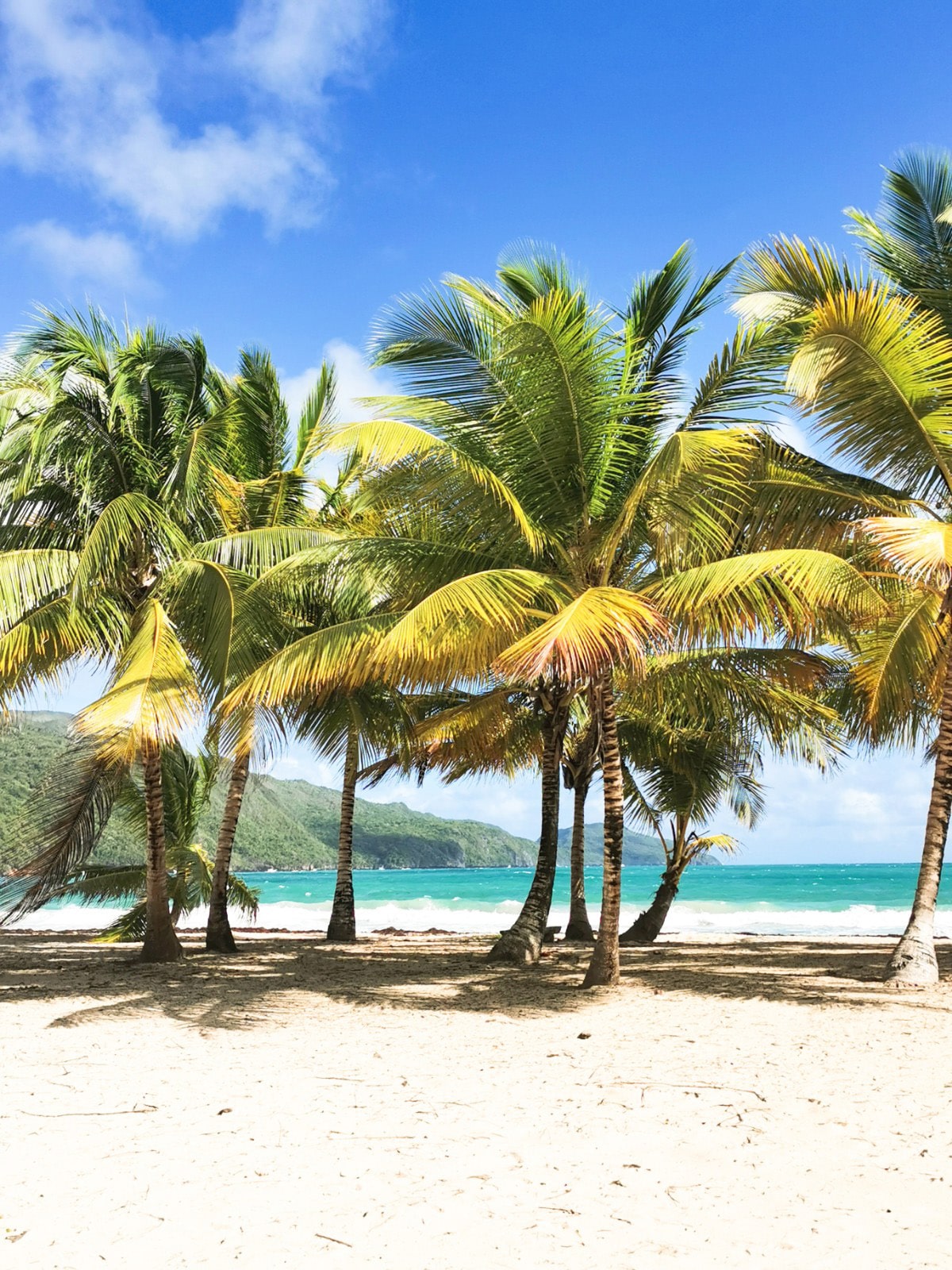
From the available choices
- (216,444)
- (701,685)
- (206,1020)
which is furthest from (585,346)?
(206,1020)

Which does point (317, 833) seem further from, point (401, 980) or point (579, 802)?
point (401, 980)

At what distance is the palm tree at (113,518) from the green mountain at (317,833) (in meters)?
21.1

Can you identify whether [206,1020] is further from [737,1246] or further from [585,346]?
[585,346]

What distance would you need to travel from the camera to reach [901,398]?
342 inches

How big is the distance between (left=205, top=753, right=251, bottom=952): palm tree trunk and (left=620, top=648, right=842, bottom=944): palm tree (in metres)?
5.17

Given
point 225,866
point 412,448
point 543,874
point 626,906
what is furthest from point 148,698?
point 626,906

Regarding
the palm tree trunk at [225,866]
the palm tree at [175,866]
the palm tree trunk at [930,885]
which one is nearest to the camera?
the palm tree trunk at [930,885]

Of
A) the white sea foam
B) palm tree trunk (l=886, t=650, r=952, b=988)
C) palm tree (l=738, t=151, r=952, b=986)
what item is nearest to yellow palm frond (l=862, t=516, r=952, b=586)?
palm tree (l=738, t=151, r=952, b=986)

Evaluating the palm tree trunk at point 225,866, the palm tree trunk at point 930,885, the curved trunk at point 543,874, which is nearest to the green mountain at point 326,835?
the palm tree trunk at point 225,866

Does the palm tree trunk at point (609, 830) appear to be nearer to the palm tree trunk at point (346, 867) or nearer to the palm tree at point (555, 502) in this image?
the palm tree at point (555, 502)

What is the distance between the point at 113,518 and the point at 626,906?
3113 centimetres

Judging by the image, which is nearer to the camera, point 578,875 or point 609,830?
point 609,830

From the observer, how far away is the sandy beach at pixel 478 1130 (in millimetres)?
3258

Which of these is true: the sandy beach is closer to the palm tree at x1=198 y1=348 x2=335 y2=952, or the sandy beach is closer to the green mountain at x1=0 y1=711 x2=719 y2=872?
the palm tree at x1=198 y1=348 x2=335 y2=952
